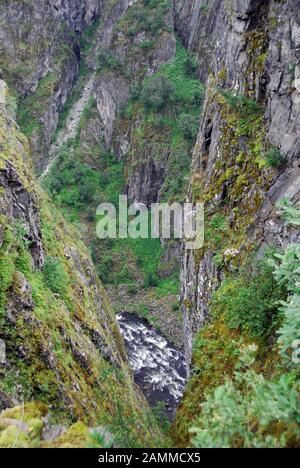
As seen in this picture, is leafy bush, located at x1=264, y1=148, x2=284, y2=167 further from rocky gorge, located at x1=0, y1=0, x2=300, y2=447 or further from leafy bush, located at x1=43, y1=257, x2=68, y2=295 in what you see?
leafy bush, located at x1=43, y1=257, x2=68, y2=295

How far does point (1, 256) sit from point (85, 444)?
6.26 meters

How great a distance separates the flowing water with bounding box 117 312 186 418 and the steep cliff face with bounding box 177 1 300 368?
15.1 m

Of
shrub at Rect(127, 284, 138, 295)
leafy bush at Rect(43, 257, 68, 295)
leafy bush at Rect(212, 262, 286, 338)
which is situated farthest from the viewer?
shrub at Rect(127, 284, 138, 295)

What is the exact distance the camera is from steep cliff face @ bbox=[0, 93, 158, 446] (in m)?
Answer: 8.95

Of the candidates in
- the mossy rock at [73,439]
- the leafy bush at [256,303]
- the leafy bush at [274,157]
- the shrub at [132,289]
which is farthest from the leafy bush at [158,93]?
the mossy rock at [73,439]

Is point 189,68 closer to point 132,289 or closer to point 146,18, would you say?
point 146,18

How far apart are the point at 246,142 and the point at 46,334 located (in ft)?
34.0

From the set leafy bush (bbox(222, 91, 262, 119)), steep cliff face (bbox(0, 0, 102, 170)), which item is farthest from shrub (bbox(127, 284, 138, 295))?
leafy bush (bbox(222, 91, 262, 119))

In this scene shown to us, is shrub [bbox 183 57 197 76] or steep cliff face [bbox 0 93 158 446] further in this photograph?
shrub [bbox 183 57 197 76]

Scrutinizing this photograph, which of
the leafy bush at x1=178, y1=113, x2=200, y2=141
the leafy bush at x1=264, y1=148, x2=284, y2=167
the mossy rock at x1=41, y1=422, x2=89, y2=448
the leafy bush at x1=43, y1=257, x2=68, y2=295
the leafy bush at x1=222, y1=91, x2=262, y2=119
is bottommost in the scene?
the mossy rock at x1=41, y1=422, x2=89, y2=448

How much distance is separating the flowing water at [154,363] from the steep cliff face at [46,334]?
19466mm

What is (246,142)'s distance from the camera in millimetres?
16031
